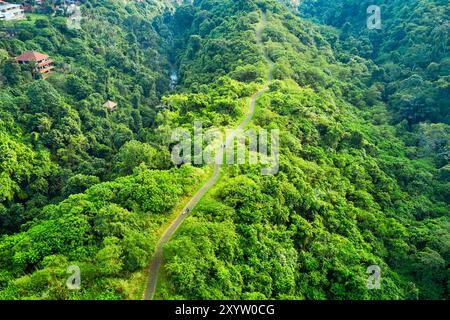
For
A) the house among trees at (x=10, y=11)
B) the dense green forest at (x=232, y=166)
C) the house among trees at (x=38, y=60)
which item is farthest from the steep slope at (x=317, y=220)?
the house among trees at (x=10, y=11)

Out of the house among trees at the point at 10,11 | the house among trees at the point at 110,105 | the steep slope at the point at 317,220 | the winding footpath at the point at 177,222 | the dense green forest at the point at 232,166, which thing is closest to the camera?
the winding footpath at the point at 177,222

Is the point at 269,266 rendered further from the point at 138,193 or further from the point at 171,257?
the point at 138,193

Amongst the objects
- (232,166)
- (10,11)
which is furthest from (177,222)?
(10,11)

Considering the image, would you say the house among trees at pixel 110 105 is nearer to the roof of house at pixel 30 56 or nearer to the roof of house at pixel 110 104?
the roof of house at pixel 110 104

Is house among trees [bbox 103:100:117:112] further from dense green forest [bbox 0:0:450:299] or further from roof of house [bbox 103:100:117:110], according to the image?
dense green forest [bbox 0:0:450:299]

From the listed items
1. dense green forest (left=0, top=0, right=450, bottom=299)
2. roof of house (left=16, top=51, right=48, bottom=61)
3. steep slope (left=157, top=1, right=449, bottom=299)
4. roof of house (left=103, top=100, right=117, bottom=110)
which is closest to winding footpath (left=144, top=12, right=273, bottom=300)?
dense green forest (left=0, top=0, right=450, bottom=299)
